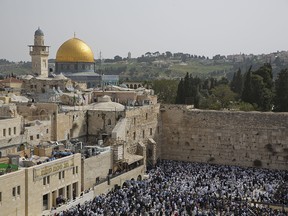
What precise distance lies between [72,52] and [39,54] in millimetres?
4276

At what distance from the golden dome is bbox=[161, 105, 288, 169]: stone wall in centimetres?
1472

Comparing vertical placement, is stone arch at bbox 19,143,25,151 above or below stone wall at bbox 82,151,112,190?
above

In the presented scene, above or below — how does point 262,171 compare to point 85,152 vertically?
below

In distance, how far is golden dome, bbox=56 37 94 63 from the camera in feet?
151

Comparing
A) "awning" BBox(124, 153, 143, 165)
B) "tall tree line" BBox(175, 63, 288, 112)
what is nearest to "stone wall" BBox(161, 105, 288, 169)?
"tall tree line" BBox(175, 63, 288, 112)

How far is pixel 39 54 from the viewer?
48.2 meters

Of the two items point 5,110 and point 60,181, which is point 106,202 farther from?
point 5,110

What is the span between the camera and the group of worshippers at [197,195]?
21125mm

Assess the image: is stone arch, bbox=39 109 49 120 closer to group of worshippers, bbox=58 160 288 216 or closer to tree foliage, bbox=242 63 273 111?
group of worshippers, bbox=58 160 288 216

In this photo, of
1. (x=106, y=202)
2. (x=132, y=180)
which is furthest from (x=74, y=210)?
(x=132, y=180)

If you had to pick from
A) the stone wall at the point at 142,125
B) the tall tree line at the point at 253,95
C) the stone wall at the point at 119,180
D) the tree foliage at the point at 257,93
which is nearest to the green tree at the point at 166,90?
the tall tree line at the point at 253,95

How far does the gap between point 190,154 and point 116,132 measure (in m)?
7.83

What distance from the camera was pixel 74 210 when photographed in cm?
1992

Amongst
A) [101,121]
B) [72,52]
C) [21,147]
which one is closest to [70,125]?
[101,121]
